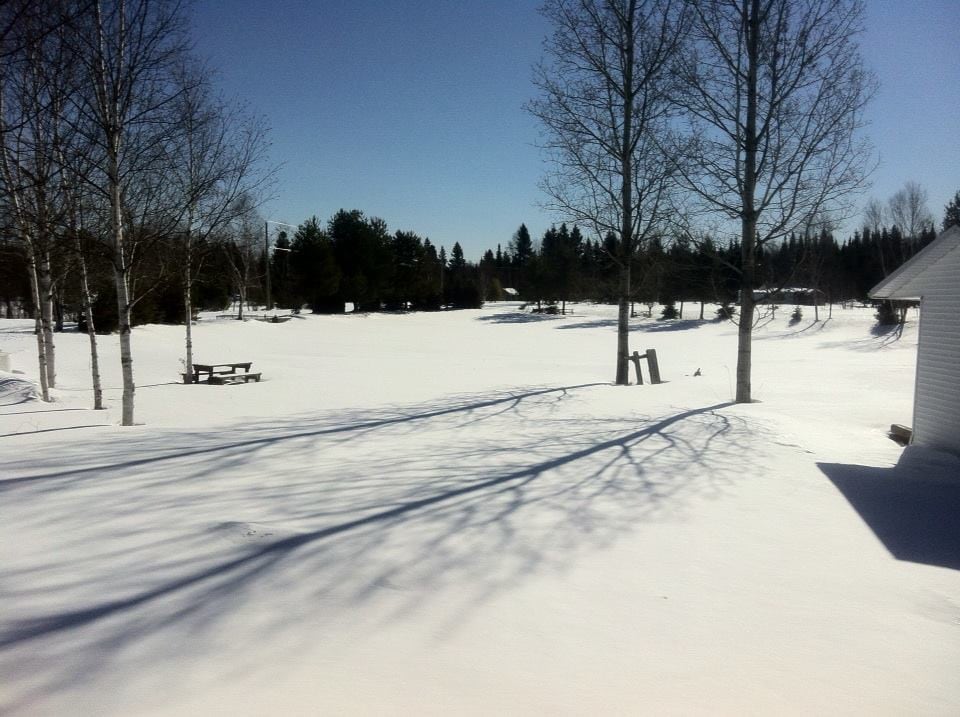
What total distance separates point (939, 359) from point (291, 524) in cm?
1029

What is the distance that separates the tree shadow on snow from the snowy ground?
0.08 feet

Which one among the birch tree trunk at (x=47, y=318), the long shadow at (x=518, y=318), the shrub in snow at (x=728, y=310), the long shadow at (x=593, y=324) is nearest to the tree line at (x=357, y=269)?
the long shadow at (x=518, y=318)

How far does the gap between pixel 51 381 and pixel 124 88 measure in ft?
30.0

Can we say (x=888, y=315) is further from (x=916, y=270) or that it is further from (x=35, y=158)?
(x=35, y=158)

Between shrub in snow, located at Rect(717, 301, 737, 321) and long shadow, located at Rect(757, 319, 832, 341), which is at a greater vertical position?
shrub in snow, located at Rect(717, 301, 737, 321)

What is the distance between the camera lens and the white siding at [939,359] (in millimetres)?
9789

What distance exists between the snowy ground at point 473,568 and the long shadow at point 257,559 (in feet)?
0.07

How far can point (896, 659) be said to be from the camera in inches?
142

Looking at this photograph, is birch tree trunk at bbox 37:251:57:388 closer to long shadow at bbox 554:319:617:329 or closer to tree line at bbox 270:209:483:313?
tree line at bbox 270:209:483:313

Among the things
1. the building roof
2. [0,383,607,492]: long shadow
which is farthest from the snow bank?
the building roof

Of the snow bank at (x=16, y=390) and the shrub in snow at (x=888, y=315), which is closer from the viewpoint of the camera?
the snow bank at (x=16, y=390)

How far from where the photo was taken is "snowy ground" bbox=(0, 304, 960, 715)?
320cm

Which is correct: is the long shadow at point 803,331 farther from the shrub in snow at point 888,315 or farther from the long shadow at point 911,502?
the long shadow at point 911,502

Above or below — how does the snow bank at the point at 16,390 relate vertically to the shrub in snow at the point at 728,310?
below
